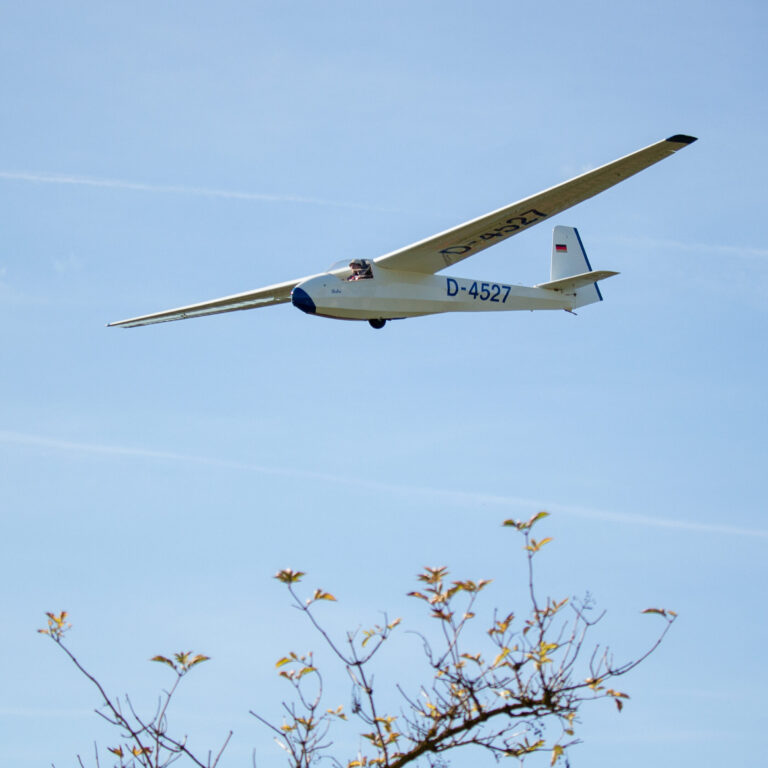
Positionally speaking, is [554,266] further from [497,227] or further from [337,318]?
[337,318]

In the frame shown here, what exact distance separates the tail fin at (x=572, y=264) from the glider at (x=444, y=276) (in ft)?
5.45

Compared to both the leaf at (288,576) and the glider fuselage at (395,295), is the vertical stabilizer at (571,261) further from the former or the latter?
the leaf at (288,576)

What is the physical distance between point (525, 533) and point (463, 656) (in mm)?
1082

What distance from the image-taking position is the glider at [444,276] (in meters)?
21.9

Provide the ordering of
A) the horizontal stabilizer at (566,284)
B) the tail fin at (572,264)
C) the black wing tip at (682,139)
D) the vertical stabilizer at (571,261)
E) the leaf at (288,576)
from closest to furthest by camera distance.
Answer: the leaf at (288,576)
the black wing tip at (682,139)
the horizontal stabilizer at (566,284)
the tail fin at (572,264)
the vertical stabilizer at (571,261)

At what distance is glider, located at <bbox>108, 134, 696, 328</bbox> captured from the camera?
21891 millimetres

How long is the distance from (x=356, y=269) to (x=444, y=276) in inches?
98.6

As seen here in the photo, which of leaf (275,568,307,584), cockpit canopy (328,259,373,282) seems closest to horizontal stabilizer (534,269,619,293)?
cockpit canopy (328,259,373,282)

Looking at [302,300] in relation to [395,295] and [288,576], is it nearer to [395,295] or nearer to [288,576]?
[395,295]

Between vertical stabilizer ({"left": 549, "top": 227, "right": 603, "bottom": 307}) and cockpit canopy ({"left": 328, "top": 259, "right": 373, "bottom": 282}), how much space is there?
7.49m

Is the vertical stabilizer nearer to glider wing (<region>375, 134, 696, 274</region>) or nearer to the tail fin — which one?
the tail fin

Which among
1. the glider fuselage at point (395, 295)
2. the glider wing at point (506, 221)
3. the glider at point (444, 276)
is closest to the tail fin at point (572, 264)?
the glider at point (444, 276)

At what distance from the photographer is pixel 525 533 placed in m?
8.07

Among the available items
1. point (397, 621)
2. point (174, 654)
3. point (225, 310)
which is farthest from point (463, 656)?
point (225, 310)
